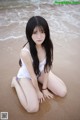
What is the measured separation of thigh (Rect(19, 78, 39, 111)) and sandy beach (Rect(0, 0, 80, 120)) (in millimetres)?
75

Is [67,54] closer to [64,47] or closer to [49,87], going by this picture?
[64,47]

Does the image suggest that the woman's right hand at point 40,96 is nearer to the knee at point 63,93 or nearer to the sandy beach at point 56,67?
the sandy beach at point 56,67

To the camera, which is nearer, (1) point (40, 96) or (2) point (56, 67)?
(1) point (40, 96)

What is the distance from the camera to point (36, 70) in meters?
1.67

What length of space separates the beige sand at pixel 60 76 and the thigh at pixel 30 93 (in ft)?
0.25

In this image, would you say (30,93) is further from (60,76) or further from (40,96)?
(60,76)

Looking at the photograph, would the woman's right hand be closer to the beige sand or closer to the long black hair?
the beige sand

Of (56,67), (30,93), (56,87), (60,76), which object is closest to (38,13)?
(56,67)

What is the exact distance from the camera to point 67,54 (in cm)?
237

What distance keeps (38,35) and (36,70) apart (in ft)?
1.07

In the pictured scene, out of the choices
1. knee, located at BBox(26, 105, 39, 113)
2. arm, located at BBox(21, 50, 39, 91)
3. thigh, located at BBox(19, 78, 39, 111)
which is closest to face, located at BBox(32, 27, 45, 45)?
arm, located at BBox(21, 50, 39, 91)

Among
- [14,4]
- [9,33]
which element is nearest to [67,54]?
[9,33]

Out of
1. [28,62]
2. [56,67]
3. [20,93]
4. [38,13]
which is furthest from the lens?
[38,13]

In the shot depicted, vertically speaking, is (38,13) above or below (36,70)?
above
